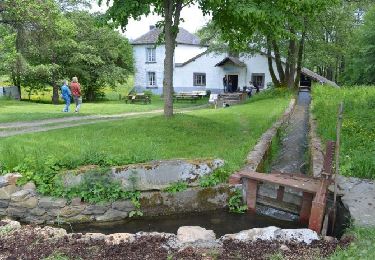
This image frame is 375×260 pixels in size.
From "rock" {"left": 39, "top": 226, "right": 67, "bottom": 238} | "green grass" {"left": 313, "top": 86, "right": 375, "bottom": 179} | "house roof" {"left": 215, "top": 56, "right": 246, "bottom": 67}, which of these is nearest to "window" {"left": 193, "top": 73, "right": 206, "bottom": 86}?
"house roof" {"left": 215, "top": 56, "right": 246, "bottom": 67}

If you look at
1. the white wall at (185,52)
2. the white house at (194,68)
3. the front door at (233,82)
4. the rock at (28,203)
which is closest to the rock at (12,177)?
the rock at (28,203)

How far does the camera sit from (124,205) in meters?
8.43

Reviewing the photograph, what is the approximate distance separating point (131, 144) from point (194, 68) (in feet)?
120

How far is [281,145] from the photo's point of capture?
14414mm

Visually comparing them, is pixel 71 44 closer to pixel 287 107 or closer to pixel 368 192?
pixel 287 107

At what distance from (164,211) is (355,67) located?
36510mm

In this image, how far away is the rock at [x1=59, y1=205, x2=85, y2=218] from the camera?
27.3 ft

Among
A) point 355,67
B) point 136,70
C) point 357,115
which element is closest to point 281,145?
point 357,115

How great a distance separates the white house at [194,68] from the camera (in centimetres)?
4331

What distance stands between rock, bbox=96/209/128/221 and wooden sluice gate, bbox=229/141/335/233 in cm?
232

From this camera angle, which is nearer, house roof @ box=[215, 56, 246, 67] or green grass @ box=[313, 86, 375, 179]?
green grass @ box=[313, 86, 375, 179]

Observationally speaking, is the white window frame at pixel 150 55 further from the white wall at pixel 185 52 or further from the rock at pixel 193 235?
the rock at pixel 193 235

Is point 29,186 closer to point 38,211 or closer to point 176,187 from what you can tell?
point 38,211

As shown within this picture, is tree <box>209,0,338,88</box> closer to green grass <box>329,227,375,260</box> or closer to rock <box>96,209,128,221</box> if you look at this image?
rock <box>96,209,128,221</box>
